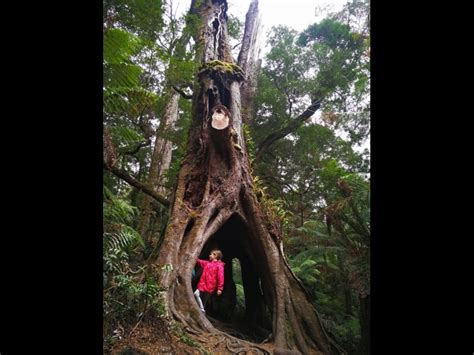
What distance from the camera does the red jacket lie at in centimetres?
536

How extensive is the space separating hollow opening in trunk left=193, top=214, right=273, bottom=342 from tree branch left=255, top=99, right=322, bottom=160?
3.44 meters

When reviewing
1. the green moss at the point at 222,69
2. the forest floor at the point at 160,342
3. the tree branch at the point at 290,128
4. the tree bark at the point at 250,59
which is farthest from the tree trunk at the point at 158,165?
the forest floor at the point at 160,342

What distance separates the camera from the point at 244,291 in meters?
6.44

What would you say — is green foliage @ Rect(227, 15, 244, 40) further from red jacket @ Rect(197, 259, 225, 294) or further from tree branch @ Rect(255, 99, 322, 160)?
red jacket @ Rect(197, 259, 225, 294)

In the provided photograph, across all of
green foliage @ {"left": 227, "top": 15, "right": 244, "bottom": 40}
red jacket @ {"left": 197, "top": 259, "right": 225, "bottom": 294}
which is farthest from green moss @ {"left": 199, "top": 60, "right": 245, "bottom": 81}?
green foliage @ {"left": 227, "top": 15, "right": 244, "bottom": 40}

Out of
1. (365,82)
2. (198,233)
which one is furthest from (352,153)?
(198,233)

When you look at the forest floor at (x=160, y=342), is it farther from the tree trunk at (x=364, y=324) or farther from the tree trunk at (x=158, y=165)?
the tree trunk at (x=158, y=165)

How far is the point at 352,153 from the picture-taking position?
9.06 m

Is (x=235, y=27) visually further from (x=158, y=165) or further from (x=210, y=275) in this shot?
(x=210, y=275)
